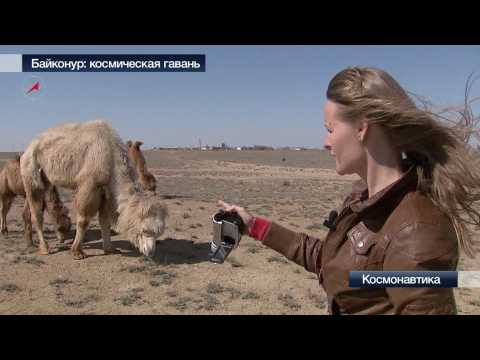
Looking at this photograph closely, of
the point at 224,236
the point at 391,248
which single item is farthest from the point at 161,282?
the point at 391,248

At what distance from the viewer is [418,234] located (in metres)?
1.39

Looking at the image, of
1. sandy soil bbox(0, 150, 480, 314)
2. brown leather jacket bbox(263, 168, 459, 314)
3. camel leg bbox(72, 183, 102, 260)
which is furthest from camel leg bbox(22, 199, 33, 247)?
brown leather jacket bbox(263, 168, 459, 314)

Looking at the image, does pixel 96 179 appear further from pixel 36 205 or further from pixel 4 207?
pixel 4 207

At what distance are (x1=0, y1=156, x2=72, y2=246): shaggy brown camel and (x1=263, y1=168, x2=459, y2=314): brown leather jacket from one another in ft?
27.3

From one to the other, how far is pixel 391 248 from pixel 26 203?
9224 mm

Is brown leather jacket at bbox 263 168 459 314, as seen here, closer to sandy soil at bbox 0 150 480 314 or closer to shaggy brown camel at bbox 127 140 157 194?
sandy soil at bbox 0 150 480 314

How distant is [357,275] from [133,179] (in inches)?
265

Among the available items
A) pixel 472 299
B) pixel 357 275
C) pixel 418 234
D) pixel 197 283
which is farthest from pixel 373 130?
pixel 472 299

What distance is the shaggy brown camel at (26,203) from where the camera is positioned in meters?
8.78

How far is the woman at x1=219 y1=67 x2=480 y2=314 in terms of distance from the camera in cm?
141

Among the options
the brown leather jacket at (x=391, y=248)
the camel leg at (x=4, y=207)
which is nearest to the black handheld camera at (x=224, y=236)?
the brown leather jacket at (x=391, y=248)

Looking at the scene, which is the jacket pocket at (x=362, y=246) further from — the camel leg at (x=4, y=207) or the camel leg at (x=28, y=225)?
the camel leg at (x=4, y=207)

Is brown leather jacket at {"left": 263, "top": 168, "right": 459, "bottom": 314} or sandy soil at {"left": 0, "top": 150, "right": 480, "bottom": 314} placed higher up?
brown leather jacket at {"left": 263, "top": 168, "right": 459, "bottom": 314}
